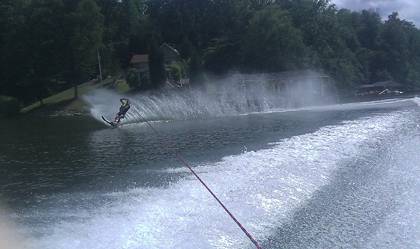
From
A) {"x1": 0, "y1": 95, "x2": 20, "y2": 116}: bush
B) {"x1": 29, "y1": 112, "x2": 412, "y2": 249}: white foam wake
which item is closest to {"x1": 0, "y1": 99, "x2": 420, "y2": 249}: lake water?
{"x1": 29, "y1": 112, "x2": 412, "y2": 249}: white foam wake

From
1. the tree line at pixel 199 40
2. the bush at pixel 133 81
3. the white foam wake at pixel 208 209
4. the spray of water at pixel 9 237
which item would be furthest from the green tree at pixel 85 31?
the spray of water at pixel 9 237

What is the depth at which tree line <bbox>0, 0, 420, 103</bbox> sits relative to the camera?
50406 mm

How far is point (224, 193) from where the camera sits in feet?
33.4

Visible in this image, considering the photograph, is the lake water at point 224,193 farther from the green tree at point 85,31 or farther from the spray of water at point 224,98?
the green tree at point 85,31

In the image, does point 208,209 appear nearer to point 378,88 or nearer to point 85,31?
point 85,31

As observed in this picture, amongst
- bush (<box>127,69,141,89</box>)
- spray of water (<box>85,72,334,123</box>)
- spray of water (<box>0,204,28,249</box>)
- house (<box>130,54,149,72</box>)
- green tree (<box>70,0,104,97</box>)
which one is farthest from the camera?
house (<box>130,54,149,72</box>)

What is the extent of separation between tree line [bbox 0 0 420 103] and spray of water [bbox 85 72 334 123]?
5.24 meters

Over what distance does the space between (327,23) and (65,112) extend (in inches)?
2018

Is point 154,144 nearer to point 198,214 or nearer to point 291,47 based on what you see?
point 198,214

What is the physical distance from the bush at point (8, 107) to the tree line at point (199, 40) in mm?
5594

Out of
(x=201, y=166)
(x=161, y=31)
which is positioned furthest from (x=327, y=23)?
(x=201, y=166)

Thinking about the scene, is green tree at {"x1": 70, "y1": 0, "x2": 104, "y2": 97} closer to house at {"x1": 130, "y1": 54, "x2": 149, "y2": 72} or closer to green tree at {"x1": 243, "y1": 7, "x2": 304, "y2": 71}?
house at {"x1": 130, "y1": 54, "x2": 149, "y2": 72}

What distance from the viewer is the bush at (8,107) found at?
1810 inches

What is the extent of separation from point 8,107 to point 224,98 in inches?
704
